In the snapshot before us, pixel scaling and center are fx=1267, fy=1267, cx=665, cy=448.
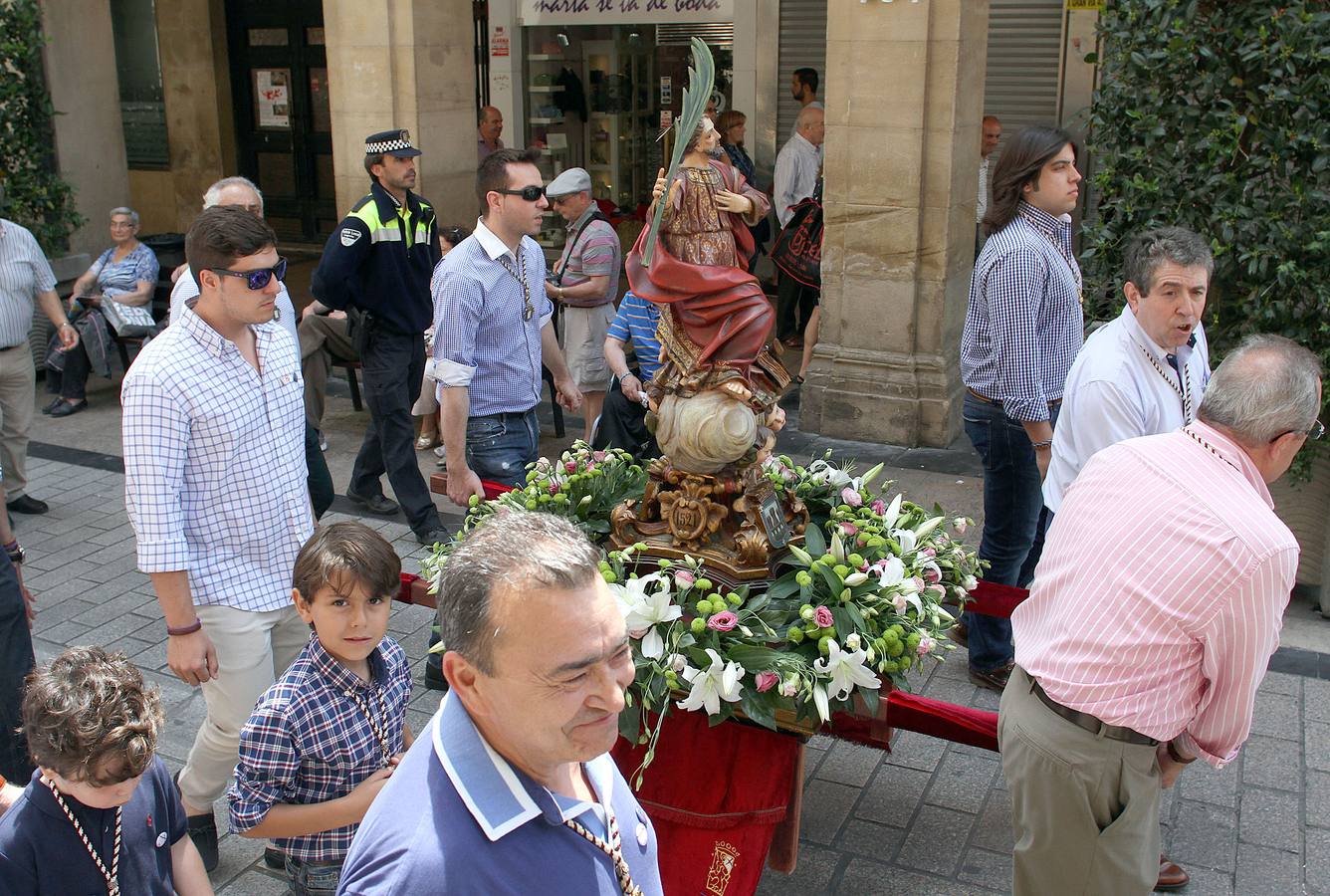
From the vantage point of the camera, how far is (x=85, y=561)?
6656 millimetres

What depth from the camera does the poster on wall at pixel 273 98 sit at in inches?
607

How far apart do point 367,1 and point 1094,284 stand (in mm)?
5733

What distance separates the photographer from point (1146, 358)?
167 inches

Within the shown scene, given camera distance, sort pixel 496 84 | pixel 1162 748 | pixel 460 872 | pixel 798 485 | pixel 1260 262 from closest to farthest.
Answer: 1. pixel 460 872
2. pixel 1162 748
3. pixel 798 485
4. pixel 1260 262
5. pixel 496 84

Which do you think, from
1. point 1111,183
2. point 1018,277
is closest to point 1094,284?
point 1111,183

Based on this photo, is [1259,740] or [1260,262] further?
[1260,262]

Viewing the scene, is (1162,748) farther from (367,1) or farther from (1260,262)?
(367,1)

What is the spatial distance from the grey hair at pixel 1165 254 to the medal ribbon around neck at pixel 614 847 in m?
3.00

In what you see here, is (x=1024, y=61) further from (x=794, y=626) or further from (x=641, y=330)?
(x=794, y=626)

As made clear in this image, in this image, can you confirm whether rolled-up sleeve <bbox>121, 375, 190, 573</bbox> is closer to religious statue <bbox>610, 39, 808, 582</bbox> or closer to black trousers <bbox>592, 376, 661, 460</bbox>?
religious statue <bbox>610, 39, 808, 582</bbox>

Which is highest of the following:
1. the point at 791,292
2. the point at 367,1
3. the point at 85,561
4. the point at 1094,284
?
the point at 367,1

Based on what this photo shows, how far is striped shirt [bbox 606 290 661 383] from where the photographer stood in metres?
6.24

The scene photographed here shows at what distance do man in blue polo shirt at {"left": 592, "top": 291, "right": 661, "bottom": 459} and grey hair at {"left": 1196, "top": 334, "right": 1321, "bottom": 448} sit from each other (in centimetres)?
350

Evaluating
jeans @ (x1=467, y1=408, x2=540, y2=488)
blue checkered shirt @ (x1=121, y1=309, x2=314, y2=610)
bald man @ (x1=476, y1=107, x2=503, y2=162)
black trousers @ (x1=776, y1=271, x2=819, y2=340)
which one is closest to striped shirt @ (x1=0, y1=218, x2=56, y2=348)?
jeans @ (x1=467, y1=408, x2=540, y2=488)
